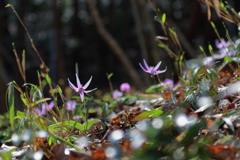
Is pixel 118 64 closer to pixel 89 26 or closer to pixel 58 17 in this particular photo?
pixel 89 26

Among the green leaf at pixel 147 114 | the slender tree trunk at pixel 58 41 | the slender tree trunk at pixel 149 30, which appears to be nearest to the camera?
the green leaf at pixel 147 114

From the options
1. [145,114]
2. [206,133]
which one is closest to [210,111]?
[206,133]

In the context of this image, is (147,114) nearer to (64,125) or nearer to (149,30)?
(64,125)

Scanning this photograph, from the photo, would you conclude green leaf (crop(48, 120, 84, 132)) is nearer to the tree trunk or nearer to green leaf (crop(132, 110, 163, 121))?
Answer: green leaf (crop(132, 110, 163, 121))

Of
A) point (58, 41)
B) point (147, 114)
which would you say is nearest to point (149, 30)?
point (58, 41)

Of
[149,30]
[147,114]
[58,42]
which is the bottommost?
[58,42]

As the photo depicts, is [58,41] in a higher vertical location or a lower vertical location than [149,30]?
lower

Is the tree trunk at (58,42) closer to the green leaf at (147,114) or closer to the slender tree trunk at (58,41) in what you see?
the slender tree trunk at (58,41)

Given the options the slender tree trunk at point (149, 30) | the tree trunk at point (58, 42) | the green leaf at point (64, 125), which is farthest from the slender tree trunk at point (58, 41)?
the green leaf at point (64, 125)

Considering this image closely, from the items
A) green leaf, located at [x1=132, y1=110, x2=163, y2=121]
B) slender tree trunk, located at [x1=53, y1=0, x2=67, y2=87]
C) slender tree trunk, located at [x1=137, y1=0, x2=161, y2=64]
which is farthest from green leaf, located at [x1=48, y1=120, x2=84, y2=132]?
slender tree trunk, located at [x1=53, y1=0, x2=67, y2=87]

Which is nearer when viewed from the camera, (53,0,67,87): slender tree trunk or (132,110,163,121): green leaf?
(132,110,163,121): green leaf

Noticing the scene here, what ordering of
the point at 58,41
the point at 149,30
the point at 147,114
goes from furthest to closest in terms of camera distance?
the point at 58,41 → the point at 149,30 → the point at 147,114

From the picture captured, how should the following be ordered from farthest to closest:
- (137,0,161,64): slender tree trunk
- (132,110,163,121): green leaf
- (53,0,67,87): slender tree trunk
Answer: (53,0,67,87): slender tree trunk
(137,0,161,64): slender tree trunk
(132,110,163,121): green leaf
